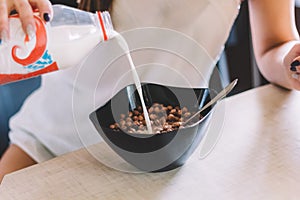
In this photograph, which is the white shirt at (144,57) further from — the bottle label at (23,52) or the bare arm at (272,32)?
the bottle label at (23,52)

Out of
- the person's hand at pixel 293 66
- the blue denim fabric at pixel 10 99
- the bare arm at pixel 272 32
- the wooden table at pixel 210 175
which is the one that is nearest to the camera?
the wooden table at pixel 210 175

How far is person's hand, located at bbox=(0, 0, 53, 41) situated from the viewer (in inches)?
28.1

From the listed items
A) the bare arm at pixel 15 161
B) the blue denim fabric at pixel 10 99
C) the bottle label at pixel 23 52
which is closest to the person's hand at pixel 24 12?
the bottle label at pixel 23 52

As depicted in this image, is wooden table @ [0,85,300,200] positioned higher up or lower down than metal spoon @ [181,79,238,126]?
lower down

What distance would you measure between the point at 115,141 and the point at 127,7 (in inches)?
19.9

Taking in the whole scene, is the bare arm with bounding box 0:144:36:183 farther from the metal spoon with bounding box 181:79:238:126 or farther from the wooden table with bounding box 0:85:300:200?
the metal spoon with bounding box 181:79:238:126

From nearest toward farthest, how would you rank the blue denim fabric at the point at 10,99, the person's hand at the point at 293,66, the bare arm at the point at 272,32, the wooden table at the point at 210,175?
1. the wooden table at the point at 210,175
2. the person's hand at the point at 293,66
3. the bare arm at the point at 272,32
4. the blue denim fabric at the point at 10,99

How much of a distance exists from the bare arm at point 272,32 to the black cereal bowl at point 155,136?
0.28m

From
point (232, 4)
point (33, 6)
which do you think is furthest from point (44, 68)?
point (232, 4)

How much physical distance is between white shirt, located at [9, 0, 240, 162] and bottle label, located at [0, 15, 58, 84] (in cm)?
36

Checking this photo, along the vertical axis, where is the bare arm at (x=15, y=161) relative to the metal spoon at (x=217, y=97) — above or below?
below

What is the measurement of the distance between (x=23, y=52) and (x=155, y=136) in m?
0.24

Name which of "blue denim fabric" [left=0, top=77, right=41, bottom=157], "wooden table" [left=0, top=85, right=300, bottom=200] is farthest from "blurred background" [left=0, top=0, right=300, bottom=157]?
"wooden table" [left=0, top=85, right=300, bottom=200]

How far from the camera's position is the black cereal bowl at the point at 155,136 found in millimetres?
720
